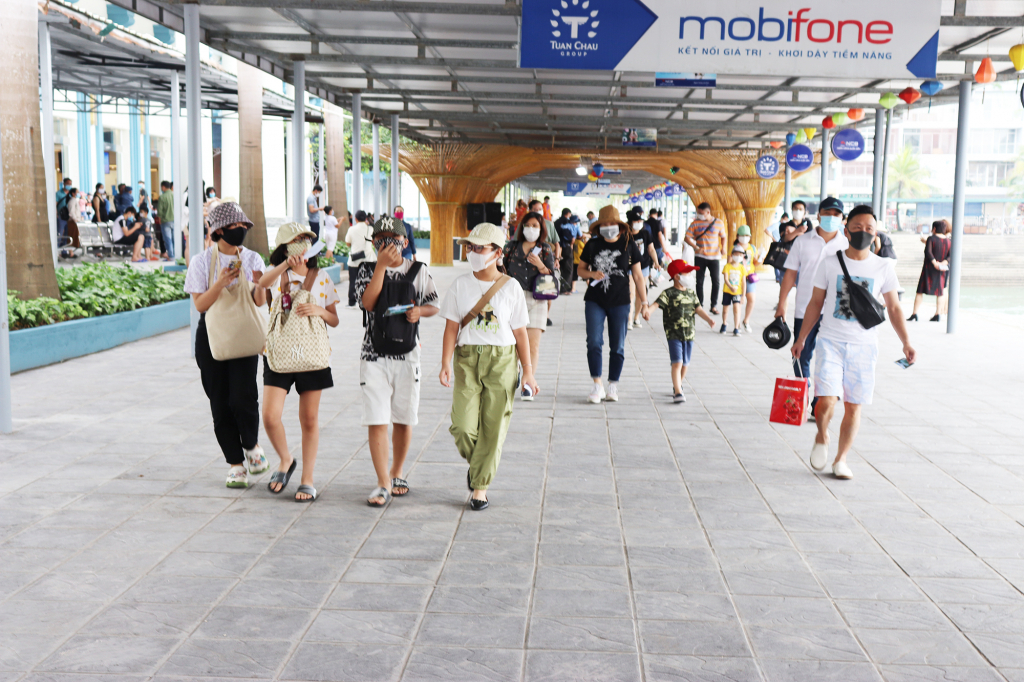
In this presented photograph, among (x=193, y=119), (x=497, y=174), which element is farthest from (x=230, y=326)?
(x=497, y=174)

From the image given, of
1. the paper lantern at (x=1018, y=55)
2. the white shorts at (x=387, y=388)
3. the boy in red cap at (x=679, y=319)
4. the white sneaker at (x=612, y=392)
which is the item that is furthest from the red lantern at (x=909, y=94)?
A: the white shorts at (x=387, y=388)

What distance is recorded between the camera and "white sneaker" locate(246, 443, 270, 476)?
5280 millimetres

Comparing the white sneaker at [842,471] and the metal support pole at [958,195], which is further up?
the metal support pole at [958,195]

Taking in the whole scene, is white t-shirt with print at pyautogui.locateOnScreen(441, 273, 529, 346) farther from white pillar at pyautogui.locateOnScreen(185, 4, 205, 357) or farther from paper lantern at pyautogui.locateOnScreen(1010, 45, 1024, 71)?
paper lantern at pyautogui.locateOnScreen(1010, 45, 1024, 71)

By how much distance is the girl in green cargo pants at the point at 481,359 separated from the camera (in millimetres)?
4777

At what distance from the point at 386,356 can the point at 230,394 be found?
93 centimetres

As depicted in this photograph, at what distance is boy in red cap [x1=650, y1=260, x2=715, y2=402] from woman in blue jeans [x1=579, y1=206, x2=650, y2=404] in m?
0.26

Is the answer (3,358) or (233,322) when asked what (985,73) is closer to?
(233,322)

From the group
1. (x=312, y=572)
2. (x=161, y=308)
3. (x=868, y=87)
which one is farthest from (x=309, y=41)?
(x=312, y=572)

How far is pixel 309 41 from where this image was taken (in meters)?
12.4

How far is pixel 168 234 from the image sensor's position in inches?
825

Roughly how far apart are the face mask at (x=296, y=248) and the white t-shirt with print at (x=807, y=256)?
3.65m

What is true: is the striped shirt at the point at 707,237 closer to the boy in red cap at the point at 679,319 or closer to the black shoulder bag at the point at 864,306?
the boy in red cap at the point at 679,319

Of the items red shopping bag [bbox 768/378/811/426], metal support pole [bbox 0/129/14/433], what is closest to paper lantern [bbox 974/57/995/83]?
red shopping bag [bbox 768/378/811/426]
